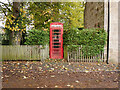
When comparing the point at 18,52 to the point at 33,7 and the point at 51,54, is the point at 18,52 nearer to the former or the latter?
the point at 51,54

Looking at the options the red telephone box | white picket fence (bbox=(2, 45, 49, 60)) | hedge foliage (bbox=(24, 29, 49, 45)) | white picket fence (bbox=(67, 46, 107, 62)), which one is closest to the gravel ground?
white picket fence (bbox=(67, 46, 107, 62))

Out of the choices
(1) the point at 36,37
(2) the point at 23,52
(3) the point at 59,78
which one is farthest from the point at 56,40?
(3) the point at 59,78

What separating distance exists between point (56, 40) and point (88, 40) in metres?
2.39

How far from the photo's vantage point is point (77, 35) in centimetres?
854

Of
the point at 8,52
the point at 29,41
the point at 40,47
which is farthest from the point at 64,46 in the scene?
the point at 8,52

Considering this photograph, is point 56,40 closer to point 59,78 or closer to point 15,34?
point 15,34

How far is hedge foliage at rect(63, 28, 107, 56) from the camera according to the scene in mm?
8445

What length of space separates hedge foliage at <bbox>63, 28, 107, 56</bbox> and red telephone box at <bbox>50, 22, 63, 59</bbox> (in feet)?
2.97

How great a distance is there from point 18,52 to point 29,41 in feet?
3.73

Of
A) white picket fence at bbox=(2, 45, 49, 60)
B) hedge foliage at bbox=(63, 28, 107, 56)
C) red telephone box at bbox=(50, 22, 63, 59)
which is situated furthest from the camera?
red telephone box at bbox=(50, 22, 63, 59)

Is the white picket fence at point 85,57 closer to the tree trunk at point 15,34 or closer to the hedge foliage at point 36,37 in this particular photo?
the hedge foliage at point 36,37

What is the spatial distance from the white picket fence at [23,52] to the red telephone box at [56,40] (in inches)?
25.7

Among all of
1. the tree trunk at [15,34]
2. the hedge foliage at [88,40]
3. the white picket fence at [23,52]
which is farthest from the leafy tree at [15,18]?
the hedge foliage at [88,40]

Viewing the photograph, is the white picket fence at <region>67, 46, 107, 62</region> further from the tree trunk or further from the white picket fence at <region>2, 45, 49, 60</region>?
the tree trunk
